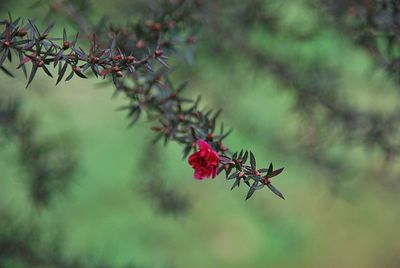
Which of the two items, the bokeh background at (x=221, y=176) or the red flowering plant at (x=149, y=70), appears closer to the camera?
the red flowering plant at (x=149, y=70)

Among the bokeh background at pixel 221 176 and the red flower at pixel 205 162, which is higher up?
the bokeh background at pixel 221 176

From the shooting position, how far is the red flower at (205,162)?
0.93 metres

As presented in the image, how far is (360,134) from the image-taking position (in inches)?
65.1

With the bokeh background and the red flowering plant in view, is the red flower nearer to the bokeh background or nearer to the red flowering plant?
the red flowering plant

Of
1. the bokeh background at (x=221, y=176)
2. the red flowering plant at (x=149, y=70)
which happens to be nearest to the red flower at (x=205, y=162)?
the red flowering plant at (x=149, y=70)

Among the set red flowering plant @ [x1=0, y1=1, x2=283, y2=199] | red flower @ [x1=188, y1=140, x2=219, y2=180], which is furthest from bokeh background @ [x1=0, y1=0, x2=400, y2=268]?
red flower @ [x1=188, y1=140, x2=219, y2=180]

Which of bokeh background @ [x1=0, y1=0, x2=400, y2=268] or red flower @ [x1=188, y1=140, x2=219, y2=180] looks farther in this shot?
bokeh background @ [x1=0, y1=0, x2=400, y2=268]

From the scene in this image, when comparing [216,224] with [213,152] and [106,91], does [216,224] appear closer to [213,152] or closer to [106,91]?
[106,91]

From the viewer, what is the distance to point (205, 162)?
94cm

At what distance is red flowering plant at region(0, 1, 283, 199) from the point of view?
35.1 inches

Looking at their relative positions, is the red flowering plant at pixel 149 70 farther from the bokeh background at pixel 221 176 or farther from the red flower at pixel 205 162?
the bokeh background at pixel 221 176

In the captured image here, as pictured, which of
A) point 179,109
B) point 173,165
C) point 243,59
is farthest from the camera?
point 173,165

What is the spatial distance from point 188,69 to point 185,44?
720 millimetres

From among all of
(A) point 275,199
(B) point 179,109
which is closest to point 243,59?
(B) point 179,109
